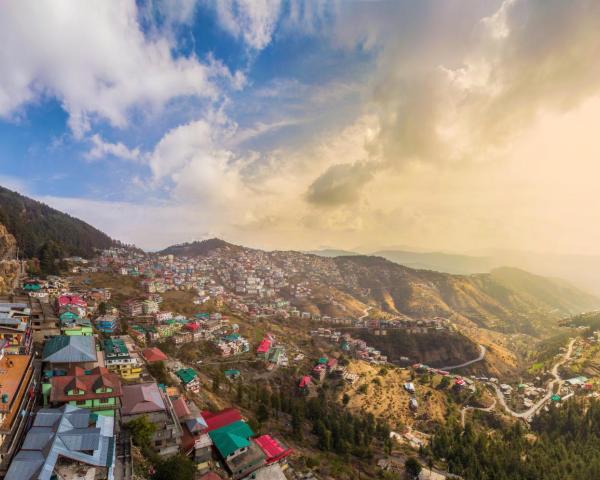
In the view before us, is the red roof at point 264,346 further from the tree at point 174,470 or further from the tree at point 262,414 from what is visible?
the tree at point 174,470

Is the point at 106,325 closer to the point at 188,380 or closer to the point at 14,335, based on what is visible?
the point at 188,380

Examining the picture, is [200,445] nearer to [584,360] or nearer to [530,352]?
[584,360]

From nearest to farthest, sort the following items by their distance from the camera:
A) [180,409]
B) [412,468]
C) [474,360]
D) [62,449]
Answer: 1. [62,449]
2. [180,409]
3. [412,468]
4. [474,360]

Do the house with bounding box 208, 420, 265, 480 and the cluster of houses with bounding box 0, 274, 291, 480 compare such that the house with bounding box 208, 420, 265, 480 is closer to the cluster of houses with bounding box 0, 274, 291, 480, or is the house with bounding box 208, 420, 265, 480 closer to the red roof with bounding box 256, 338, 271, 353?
the cluster of houses with bounding box 0, 274, 291, 480

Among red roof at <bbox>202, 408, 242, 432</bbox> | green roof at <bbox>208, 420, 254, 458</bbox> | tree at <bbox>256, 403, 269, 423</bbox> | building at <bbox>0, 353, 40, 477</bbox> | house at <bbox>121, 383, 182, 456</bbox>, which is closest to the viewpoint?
building at <bbox>0, 353, 40, 477</bbox>

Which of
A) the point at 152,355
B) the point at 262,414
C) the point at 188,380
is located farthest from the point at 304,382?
the point at 152,355

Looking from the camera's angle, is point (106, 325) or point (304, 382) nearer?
point (106, 325)

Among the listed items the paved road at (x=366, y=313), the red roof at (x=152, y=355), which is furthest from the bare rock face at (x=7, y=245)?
the paved road at (x=366, y=313)

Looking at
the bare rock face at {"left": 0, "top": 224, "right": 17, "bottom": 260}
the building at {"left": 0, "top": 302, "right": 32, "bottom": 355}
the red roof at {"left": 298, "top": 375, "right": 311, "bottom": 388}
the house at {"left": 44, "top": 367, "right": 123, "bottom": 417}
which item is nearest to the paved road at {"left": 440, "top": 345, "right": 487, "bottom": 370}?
the red roof at {"left": 298, "top": 375, "right": 311, "bottom": 388}
